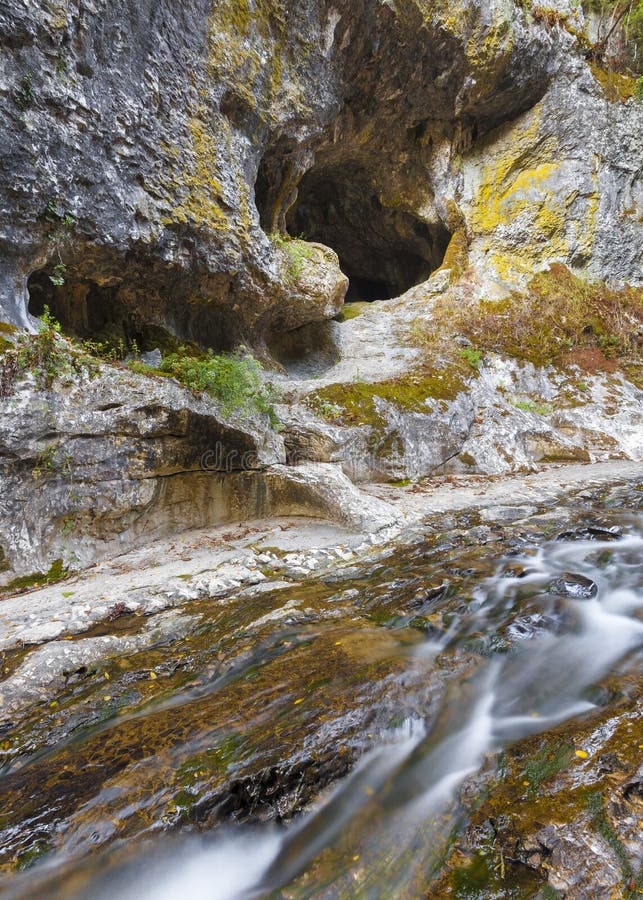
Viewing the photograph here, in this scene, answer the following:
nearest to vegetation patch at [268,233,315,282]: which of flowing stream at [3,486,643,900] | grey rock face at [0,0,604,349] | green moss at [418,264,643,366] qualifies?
grey rock face at [0,0,604,349]

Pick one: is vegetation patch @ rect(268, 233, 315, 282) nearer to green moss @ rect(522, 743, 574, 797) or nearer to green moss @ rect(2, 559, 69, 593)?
green moss @ rect(2, 559, 69, 593)

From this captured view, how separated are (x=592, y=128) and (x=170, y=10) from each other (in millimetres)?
15192

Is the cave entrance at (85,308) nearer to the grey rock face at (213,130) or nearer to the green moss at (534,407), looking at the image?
the grey rock face at (213,130)

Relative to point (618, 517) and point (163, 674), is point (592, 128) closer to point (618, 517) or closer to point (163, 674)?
point (618, 517)

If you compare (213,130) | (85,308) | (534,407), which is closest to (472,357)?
(534,407)

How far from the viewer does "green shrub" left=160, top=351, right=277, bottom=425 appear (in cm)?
741

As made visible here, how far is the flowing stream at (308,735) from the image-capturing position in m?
2.03

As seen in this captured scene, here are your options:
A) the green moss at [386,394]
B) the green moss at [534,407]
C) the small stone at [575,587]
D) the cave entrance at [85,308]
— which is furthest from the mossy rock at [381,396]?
the small stone at [575,587]

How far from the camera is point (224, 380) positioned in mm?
7500

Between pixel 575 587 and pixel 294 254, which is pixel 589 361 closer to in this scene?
pixel 294 254

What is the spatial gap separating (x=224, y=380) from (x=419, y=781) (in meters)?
6.34

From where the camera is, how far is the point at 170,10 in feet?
25.5

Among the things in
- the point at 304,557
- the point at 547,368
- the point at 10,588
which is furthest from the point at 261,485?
the point at 547,368

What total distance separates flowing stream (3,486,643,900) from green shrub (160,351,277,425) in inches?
156
